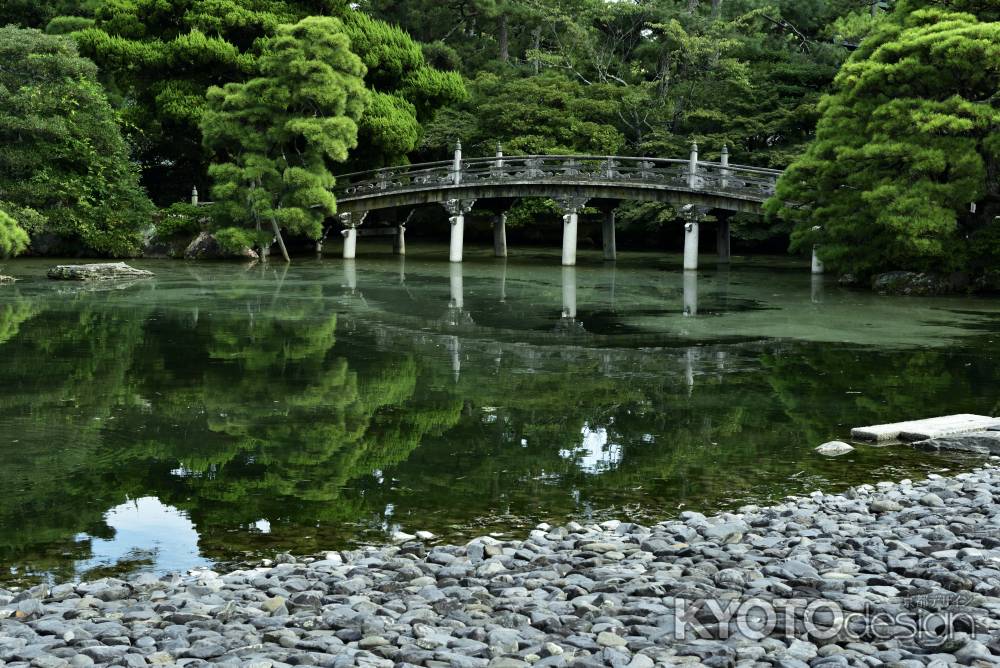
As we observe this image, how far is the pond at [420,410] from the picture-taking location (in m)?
7.36

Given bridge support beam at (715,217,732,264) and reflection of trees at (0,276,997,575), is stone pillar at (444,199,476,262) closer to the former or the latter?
bridge support beam at (715,217,732,264)

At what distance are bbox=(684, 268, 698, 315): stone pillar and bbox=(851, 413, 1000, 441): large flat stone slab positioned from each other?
1002 centimetres

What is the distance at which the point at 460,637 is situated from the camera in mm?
4855

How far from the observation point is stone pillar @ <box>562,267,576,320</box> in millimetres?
19781

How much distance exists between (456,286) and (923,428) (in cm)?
1646

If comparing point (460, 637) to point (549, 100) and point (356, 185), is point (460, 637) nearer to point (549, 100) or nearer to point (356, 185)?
point (356, 185)

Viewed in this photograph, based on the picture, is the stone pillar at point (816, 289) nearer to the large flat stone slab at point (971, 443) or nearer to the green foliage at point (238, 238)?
the large flat stone slab at point (971, 443)

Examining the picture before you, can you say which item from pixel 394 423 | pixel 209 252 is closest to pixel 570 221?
pixel 209 252

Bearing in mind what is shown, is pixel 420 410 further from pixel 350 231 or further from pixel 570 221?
pixel 350 231

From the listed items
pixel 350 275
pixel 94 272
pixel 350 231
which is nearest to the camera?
pixel 94 272

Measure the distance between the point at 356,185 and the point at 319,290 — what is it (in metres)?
11.0

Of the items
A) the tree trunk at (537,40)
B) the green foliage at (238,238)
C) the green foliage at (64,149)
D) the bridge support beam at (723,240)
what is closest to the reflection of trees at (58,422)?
the green foliage at (238,238)

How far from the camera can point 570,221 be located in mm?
31406

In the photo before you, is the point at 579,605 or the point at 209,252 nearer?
the point at 579,605
